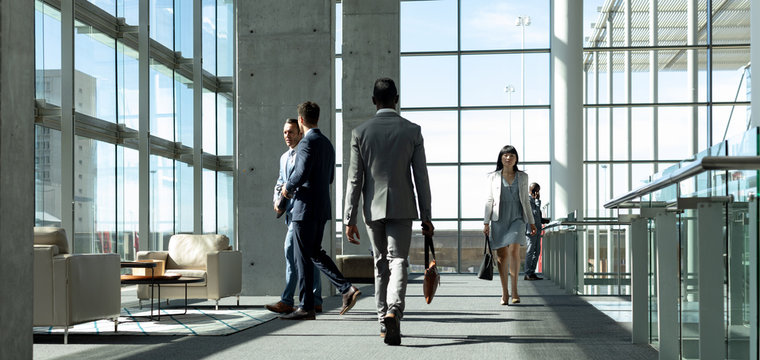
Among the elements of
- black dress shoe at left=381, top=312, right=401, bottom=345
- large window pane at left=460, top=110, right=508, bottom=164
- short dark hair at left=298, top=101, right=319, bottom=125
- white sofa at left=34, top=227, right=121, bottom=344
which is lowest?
black dress shoe at left=381, top=312, right=401, bottom=345

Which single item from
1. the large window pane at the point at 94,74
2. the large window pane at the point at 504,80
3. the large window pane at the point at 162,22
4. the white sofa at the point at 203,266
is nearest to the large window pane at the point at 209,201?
the large window pane at the point at 162,22

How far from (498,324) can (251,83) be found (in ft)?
14.6

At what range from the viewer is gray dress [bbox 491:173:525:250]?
8336 mm

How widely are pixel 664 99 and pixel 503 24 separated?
13.2 feet

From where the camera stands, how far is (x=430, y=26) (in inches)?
807

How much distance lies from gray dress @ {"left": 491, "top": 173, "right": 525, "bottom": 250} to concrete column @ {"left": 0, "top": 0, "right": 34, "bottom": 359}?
5.13 metres

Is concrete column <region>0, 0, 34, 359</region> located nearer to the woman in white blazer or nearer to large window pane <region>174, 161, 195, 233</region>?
the woman in white blazer

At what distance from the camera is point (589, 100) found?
2100cm

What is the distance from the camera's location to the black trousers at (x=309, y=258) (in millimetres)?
6668

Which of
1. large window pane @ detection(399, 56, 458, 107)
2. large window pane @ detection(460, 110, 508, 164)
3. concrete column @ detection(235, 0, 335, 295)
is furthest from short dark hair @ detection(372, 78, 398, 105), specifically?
large window pane @ detection(399, 56, 458, 107)

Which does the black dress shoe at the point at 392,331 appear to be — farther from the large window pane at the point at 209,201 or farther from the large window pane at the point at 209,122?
the large window pane at the point at 209,122

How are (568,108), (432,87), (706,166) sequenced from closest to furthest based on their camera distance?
(706,166)
(568,108)
(432,87)

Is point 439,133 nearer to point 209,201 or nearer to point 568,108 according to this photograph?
point 568,108

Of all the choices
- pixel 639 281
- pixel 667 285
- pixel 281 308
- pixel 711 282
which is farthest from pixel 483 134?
pixel 711 282
